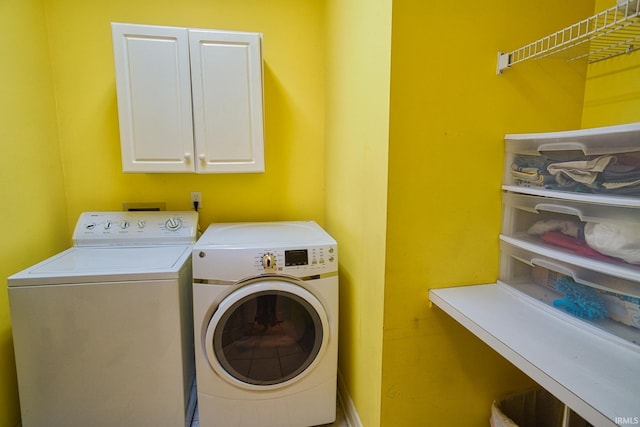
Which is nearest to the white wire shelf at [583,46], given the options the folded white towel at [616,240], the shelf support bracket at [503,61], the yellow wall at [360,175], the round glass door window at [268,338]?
the shelf support bracket at [503,61]

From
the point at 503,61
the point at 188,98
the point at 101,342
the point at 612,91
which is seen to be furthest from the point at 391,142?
the point at 101,342

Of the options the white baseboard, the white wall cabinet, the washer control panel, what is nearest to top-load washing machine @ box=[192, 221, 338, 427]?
the white baseboard

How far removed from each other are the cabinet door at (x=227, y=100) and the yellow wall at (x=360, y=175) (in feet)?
1.53

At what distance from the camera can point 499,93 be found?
123 centimetres

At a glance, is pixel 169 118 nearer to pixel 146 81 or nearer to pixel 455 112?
pixel 146 81

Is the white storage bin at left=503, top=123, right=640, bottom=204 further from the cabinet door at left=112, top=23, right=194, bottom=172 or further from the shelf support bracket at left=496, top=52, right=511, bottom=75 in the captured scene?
the cabinet door at left=112, top=23, right=194, bottom=172

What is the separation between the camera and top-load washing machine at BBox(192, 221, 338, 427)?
4.80 ft

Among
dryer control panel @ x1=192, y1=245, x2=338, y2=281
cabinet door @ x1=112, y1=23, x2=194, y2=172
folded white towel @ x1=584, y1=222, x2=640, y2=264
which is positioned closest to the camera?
folded white towel @ x1=584, y1=222, x2=640, y2=264

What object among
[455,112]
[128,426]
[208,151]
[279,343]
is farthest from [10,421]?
[455,112]

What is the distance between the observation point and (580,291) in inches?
40.7

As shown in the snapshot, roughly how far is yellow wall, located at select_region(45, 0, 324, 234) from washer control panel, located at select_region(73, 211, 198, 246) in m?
0.18

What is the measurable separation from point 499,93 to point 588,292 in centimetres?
77

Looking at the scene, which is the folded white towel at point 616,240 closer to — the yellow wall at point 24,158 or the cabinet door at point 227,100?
the cabinet door at point 227,100

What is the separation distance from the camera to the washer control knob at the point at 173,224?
6.31 ft
